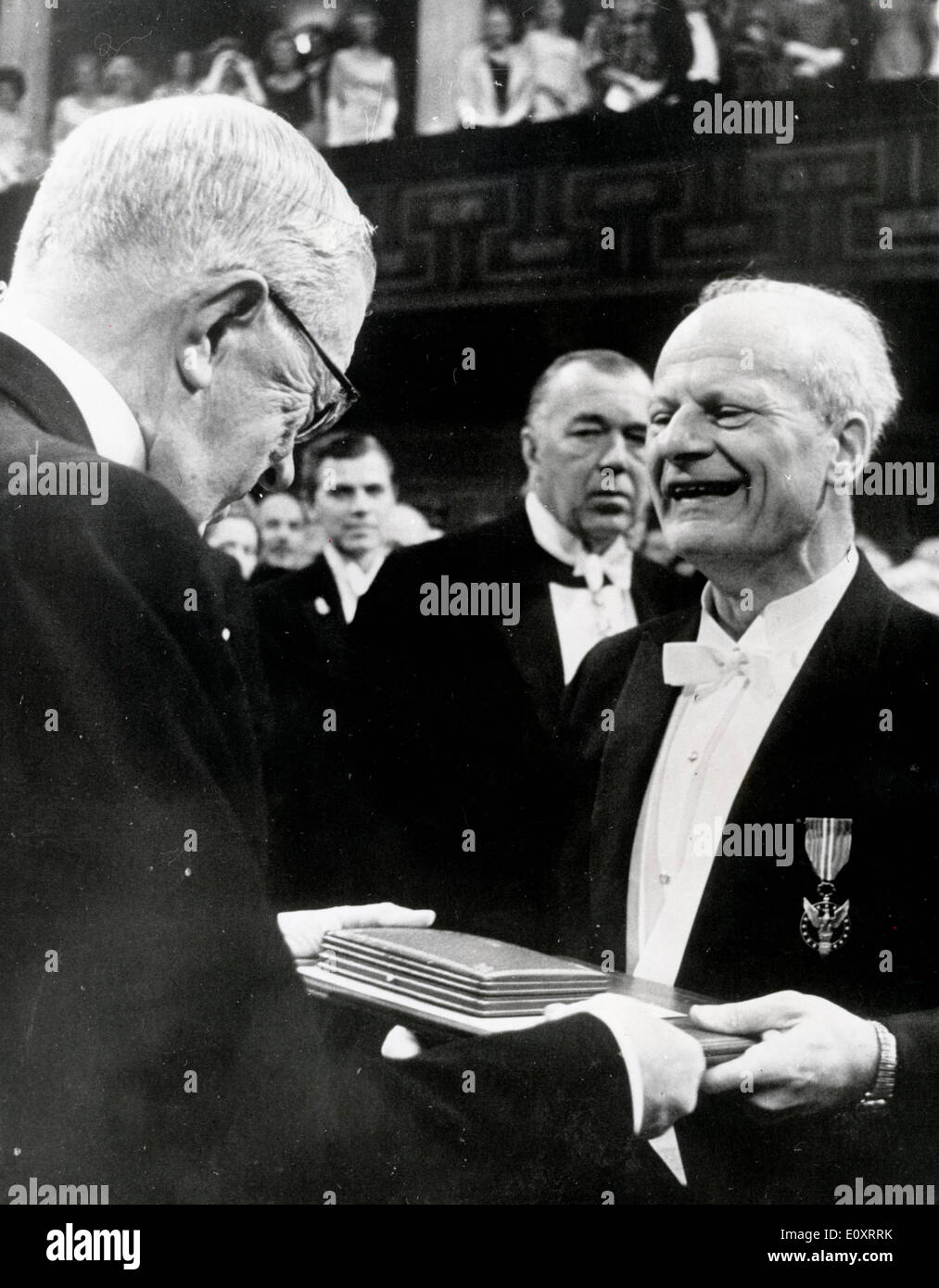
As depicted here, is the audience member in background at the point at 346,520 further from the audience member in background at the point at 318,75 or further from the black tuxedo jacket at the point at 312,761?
the audience member in background at the point at 318,75

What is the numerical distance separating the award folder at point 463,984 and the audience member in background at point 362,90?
1.92 m

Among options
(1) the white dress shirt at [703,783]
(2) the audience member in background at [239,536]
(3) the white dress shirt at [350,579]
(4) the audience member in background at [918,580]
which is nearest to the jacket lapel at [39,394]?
(2) the audience member in background at [239,536]

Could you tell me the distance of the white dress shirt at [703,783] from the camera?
2939 mm

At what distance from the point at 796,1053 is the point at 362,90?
2.50 metres

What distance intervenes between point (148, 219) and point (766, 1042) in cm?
231

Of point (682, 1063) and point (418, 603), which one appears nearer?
point (682, 1063)

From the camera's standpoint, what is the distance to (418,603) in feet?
10.2

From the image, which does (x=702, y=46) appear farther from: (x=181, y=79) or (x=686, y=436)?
(x=181, y=79)

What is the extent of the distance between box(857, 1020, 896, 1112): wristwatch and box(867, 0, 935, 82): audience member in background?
2.24 m

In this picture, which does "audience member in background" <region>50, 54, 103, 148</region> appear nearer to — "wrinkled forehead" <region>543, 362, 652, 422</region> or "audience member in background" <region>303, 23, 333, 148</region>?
"audience member in background" <region>303, 23, 333, 148</region>

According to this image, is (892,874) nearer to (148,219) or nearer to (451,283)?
(451,283)

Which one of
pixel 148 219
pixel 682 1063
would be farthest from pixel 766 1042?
pixel 148 219

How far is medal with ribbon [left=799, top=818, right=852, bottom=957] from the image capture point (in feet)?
9.57
